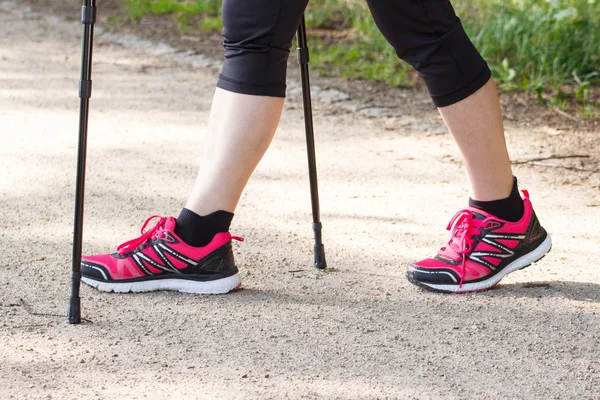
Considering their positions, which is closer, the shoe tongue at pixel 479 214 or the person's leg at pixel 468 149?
the person's leg at pixel 468 149

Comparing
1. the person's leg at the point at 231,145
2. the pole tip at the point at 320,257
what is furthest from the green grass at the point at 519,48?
the person's leg at the point at 231,145

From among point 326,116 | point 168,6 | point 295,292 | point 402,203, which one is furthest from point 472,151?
point 168,6

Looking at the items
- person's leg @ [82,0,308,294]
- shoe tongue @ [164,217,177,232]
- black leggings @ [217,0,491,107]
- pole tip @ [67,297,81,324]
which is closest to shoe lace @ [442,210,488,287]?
black leggings @ [217,0,491,107]

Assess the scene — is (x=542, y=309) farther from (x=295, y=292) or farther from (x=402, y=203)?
(x=402, y=203)

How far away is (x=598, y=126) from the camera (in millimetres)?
4730

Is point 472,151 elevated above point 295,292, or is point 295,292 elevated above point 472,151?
point 472,151

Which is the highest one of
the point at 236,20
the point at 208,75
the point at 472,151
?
the point at 236,20

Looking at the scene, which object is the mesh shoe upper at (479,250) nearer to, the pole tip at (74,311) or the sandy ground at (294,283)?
the sandy ground at (294,283)

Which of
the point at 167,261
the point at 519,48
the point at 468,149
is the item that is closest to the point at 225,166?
the point at 167,261

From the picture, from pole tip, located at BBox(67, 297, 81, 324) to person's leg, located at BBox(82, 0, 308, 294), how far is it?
0.25m

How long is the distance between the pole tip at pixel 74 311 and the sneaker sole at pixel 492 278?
970mm

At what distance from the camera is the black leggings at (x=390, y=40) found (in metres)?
2.39

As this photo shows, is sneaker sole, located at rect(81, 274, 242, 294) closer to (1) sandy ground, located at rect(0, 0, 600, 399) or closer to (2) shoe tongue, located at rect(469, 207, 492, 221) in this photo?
(1) sandy ground, located at rect(0, 0, 600, 399)

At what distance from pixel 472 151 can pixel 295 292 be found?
2.16 feet
